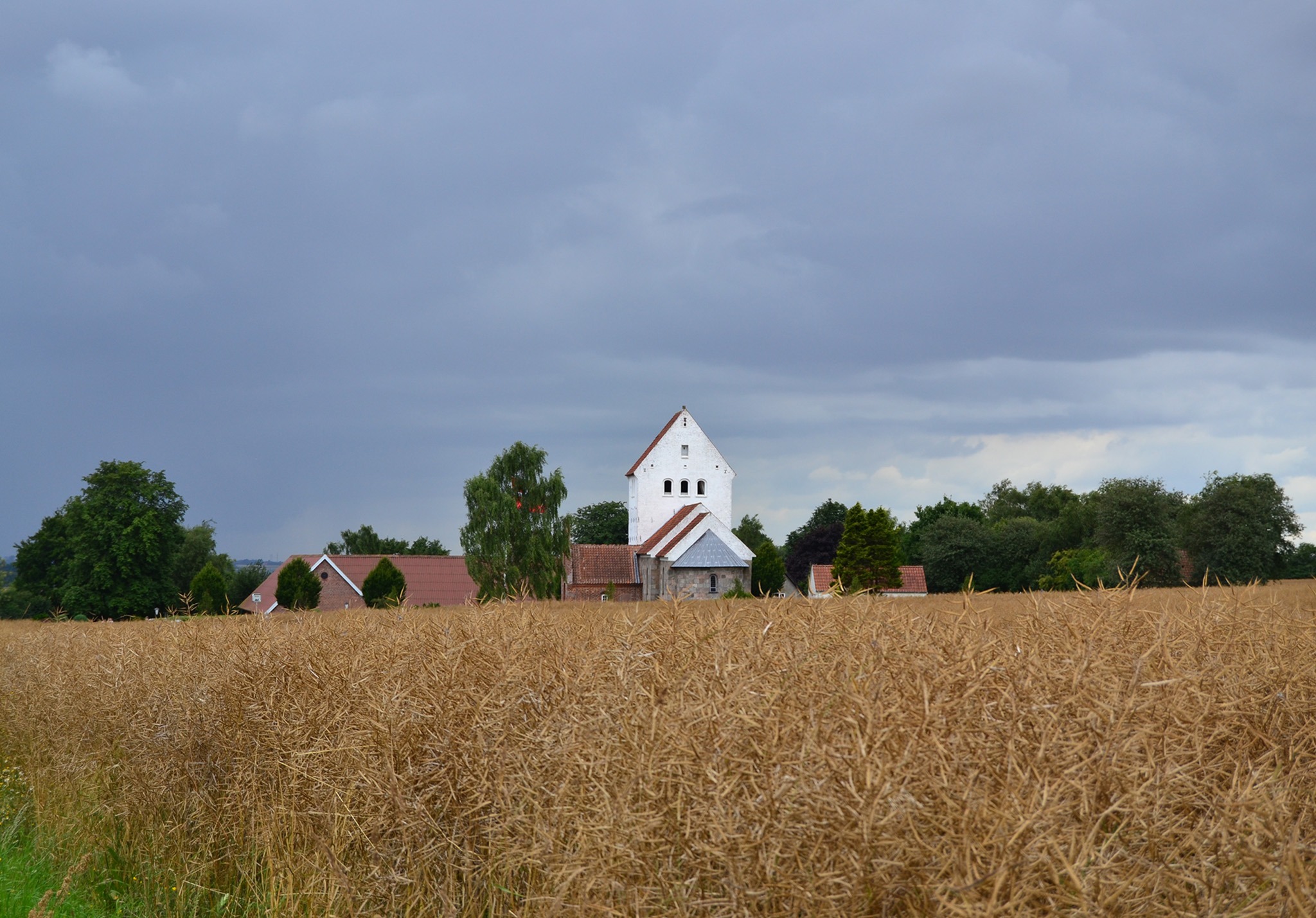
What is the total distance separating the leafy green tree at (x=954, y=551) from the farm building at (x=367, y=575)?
3670cm

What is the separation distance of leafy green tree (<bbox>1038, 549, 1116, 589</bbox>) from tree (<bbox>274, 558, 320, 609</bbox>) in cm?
3577

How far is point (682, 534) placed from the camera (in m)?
58.0

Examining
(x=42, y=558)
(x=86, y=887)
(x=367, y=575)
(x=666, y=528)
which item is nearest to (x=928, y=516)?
(x=666, y=528)

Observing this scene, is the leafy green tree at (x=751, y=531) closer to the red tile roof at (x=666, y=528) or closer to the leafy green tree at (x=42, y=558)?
the red tile roof at (x=666, y=528)

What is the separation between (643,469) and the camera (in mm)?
68750

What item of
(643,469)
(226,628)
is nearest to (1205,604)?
(226,628)

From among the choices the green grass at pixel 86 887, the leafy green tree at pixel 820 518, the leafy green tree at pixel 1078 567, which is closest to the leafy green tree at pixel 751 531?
the leafy green tree at pixel 820 518

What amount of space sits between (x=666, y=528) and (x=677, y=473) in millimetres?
4708

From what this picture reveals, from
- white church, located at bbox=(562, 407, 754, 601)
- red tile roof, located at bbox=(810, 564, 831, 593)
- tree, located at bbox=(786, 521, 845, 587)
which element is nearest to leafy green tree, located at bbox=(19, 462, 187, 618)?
white church, located at bbox=(562, 407, 754, 601)

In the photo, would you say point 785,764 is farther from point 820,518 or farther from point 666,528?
point 820,518

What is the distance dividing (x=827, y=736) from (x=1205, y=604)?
311 cm

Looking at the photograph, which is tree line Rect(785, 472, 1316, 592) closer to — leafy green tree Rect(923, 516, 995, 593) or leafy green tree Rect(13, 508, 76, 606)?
leafy green tree Rect(923, 516, 995, 593)

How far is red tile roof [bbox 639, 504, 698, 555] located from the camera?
64.1 m

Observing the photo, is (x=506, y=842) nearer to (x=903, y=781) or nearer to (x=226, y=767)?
(x=903, y=781)
